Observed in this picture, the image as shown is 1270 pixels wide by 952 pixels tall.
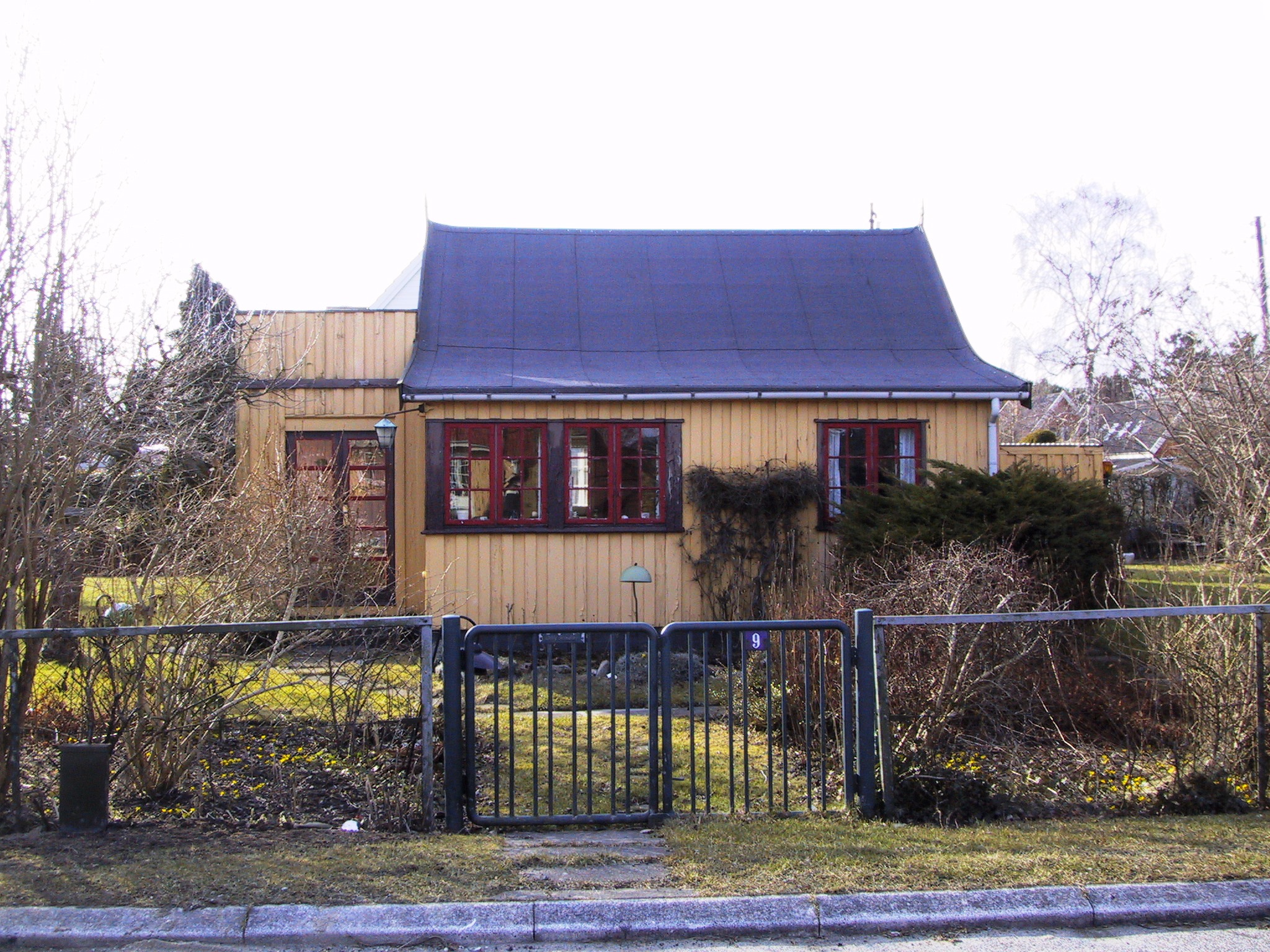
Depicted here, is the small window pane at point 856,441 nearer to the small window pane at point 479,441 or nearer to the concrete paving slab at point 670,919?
the small window pane at point 479,441

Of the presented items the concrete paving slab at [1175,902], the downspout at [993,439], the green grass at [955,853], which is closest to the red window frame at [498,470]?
the downspout at [993,439]

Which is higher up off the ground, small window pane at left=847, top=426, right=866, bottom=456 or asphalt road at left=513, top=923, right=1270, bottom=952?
small window pane at left=847, top=426, right=866, bottom=456

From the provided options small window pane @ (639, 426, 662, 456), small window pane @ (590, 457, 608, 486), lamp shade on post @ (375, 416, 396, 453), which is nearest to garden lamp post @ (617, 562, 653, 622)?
small window pane @ (590, 457, 608, 486)

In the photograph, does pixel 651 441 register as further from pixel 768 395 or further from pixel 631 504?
pixel 768 395

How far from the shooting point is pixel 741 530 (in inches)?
533

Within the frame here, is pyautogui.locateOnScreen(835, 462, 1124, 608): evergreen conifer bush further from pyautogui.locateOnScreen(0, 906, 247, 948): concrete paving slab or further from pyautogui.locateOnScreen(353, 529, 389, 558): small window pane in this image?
pyautogui.locateOnScreen(0, 906, 247, 948): concrete paving slab

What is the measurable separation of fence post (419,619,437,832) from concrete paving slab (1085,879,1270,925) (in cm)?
344

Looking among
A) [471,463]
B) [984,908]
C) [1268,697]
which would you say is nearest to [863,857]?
[984,908]

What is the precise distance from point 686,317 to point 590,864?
A: 11.4 metres

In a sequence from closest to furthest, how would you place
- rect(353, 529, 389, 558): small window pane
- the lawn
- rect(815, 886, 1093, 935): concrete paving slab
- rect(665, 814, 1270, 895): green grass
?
rect(815, 886, 1093, 935): concrete paving slab, the lawn, rect(665, 814, 1270, 895): green grass, rect(353, 529, 389, 558): small window pane

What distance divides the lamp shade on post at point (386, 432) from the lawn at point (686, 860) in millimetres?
7891

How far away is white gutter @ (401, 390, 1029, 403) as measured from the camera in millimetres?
13117

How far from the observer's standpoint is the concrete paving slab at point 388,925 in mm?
4480

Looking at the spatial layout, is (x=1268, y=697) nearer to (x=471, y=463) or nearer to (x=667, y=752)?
(x=667, y=752)
